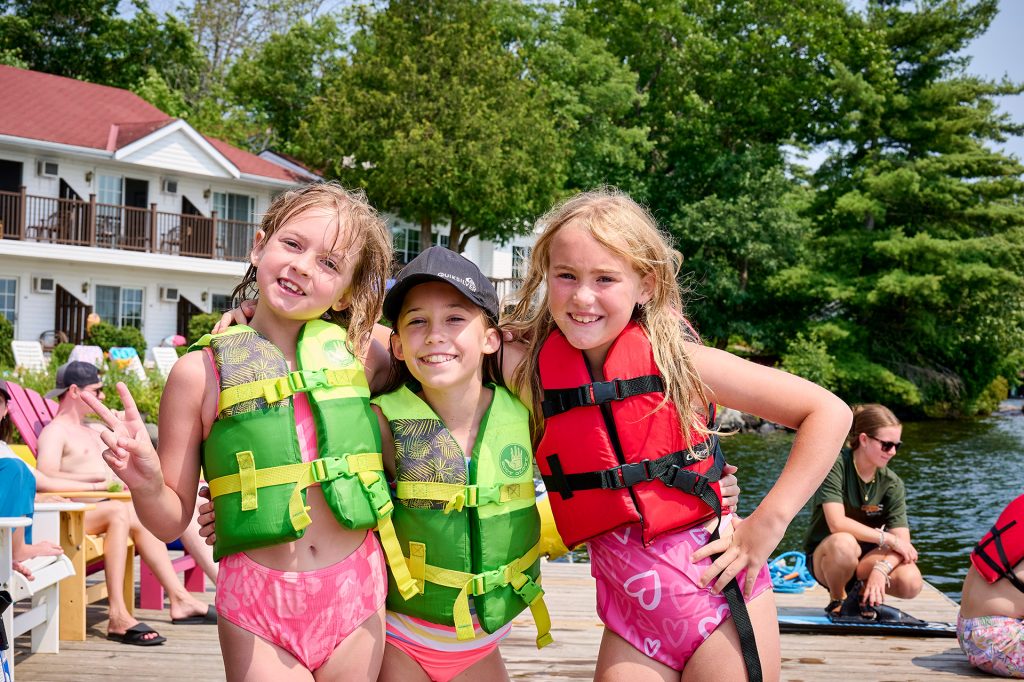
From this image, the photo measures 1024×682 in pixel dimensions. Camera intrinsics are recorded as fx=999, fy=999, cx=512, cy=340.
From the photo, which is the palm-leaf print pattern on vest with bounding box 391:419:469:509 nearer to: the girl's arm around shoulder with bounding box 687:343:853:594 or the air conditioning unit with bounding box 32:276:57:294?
the girl's arm around shoulder with bounding box 687:343:853:594

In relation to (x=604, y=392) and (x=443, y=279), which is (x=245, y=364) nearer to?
(x=443, y=279)

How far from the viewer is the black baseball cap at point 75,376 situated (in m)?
6.50

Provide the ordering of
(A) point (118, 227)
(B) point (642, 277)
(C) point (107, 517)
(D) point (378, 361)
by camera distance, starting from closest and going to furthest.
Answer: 1. (B) point (642, 277)
2. (D) point (378, 361)
3. (C) point (107, 517)
4. (A) point (118, 227)

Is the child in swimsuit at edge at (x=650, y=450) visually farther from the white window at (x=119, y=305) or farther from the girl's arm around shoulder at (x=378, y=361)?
the white window at (x=119, y=305)

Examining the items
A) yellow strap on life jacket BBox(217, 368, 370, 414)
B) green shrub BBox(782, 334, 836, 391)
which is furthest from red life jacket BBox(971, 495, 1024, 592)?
green shrub BBox(782, 334, 836, 391)

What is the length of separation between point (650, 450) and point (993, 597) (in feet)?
10.4

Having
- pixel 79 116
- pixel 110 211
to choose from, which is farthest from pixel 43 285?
pixel 79 116

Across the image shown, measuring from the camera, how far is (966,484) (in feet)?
59.0

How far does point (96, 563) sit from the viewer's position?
245 inches

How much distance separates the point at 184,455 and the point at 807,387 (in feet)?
5.06

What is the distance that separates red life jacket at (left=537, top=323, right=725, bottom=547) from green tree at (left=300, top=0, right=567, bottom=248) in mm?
26300

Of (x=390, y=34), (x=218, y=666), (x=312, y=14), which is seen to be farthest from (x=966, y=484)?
(x=312, y=14)

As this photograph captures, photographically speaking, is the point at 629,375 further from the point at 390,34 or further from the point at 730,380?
the point at 390,34

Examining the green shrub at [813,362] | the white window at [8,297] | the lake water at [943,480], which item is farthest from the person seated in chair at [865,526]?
the white window at [8,297]
